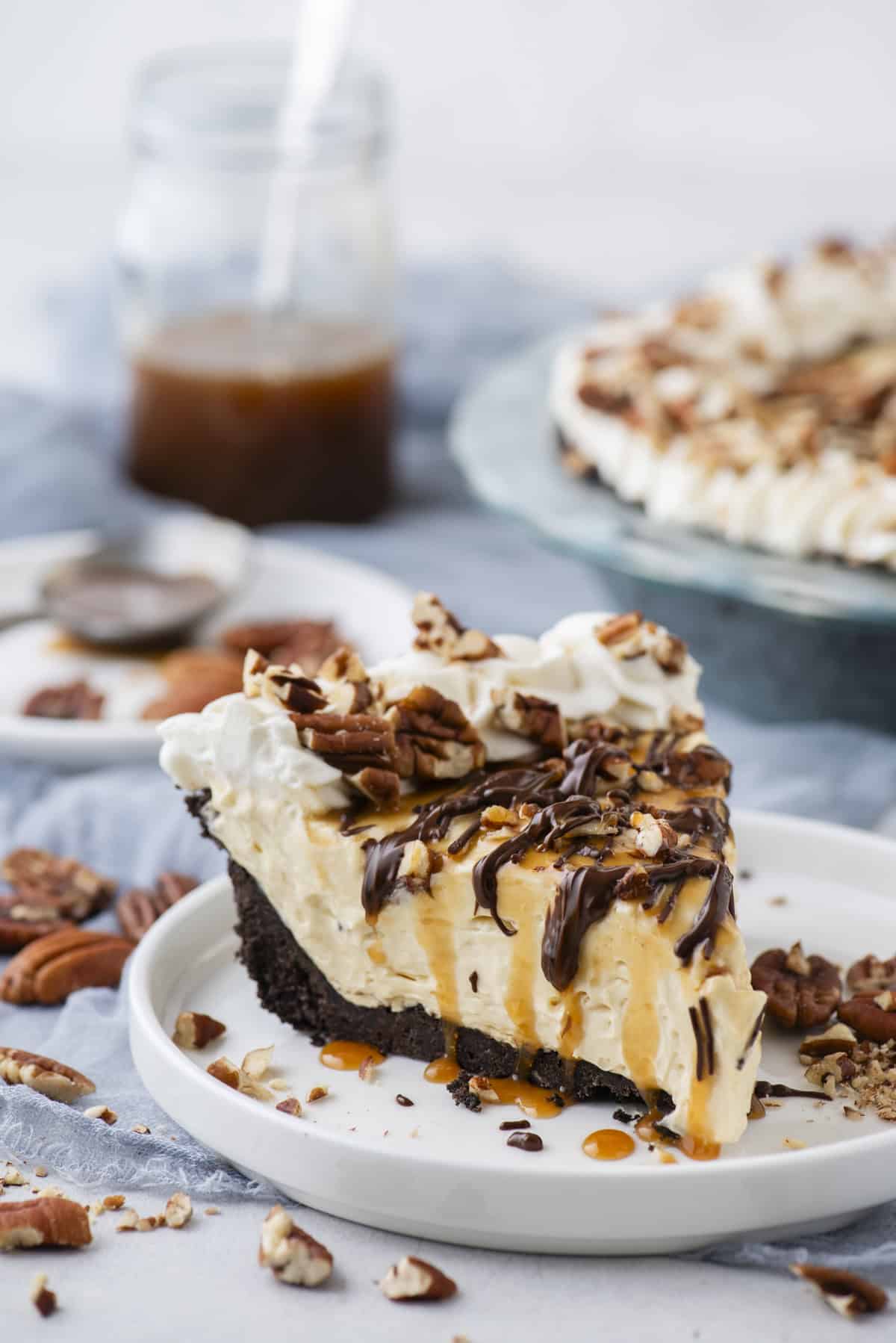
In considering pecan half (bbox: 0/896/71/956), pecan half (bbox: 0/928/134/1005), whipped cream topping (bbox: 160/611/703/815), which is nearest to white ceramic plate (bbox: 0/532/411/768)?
pecan half (bbox: 0/896/71/956)

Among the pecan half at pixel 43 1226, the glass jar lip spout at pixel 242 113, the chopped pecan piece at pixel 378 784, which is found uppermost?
the glass jar lip spout at pixel 242 113

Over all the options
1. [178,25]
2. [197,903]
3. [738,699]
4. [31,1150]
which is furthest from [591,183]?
[31,1150]

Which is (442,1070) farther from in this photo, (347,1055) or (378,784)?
(378,784)

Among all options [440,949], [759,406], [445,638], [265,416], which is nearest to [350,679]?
[445,638]

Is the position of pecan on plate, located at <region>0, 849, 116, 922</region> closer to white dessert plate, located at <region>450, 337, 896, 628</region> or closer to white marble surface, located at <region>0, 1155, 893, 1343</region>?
white marble surface, located at <region>0, 1155, 893, 1343</region>

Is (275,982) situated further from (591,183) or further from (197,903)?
(591,183)

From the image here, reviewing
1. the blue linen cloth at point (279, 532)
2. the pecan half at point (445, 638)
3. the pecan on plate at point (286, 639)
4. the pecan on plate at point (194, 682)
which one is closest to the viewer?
the blue linen cloth at point (279, 532)

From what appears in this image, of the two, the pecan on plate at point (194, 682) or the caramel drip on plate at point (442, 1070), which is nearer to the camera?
the caramel drip on plate at point (442, 1070)

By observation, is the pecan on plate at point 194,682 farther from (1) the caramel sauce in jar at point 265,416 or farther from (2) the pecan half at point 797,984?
(2) the pecan half at point 797,984

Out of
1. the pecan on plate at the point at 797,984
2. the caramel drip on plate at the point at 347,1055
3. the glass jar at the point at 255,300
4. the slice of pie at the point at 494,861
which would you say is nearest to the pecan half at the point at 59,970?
the slice of pie at the point at 494,861
